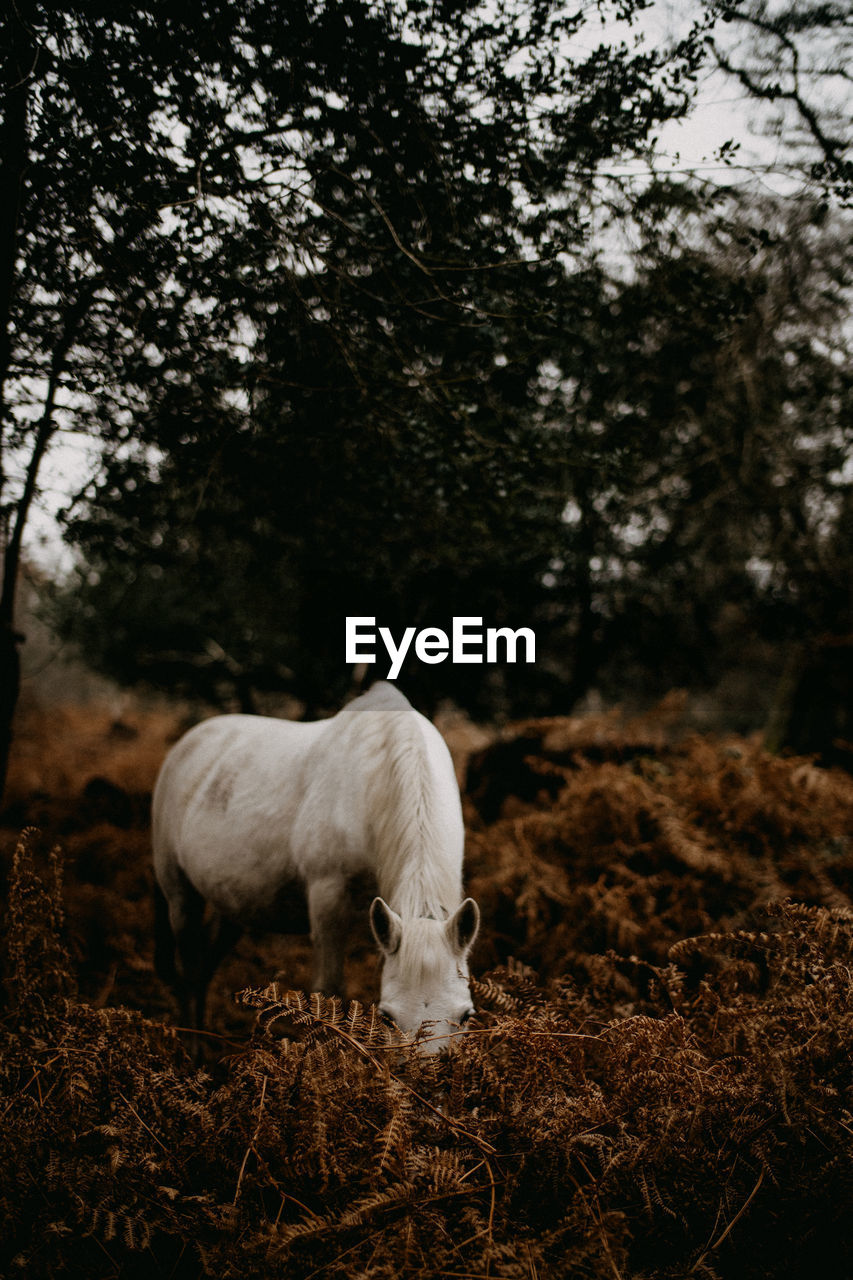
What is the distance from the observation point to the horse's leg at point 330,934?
310 cm

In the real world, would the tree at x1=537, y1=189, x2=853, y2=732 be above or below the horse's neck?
above

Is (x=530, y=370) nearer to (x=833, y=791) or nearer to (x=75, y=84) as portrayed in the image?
(x=75, y=84)

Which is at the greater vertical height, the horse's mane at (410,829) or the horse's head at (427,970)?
the horse's mane at (410,829)

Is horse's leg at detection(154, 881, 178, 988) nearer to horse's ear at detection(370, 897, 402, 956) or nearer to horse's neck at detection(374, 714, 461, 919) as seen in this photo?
horse's neck at detection(374, 714, 461, 919)

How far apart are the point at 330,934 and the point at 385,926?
0.73m

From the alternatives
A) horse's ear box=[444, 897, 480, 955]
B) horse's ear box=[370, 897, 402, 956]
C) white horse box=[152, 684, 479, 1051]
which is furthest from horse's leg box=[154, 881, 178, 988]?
horse's ear box=[444, 897, 480, 955]

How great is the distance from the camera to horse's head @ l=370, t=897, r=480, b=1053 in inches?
90.4

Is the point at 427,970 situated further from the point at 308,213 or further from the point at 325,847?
the point at 308,213

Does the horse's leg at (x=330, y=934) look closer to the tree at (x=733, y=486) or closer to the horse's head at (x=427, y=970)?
the horse's head at (x=427, y=970)

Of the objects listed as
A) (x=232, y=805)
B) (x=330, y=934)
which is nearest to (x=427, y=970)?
(x=330, y=934)

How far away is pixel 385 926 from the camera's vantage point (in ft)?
8.23

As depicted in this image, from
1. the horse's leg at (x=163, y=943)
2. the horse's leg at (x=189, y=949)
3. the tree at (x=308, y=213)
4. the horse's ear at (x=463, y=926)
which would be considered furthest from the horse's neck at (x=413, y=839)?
the horse's leg at (x=163, y=943)

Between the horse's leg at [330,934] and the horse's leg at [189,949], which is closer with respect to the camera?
the horse's leg at [330,934]

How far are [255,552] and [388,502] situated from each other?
121 cm
